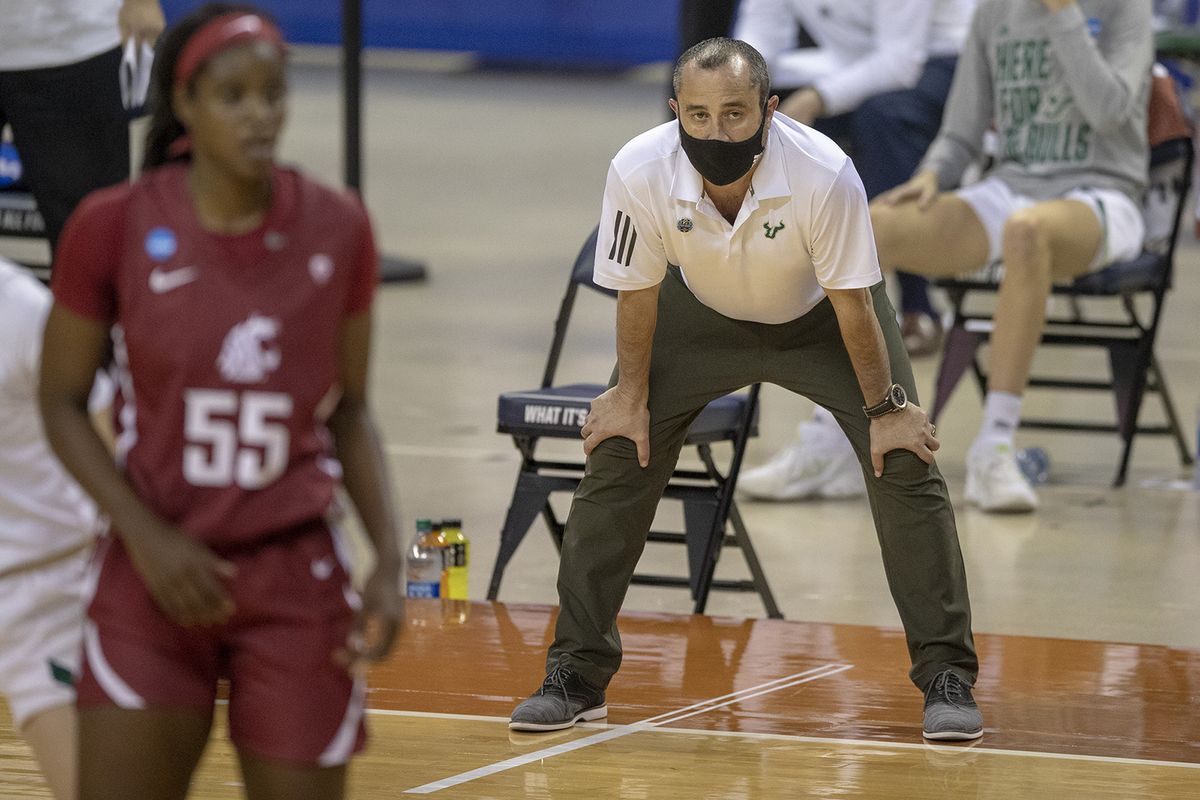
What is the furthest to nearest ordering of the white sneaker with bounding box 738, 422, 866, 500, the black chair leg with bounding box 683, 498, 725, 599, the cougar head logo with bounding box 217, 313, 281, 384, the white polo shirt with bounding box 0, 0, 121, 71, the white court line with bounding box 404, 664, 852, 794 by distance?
the white sneaker with bounding box 738, 422, 866, 500 < the white polo shirt with bounding box 0, 0, 121, 71 < the black chair leg with bounding box 683, 498, 725, 599 < the white court line with bounding box 404, 664, 852, 794 < the cougar head logo with bounding box 217, 313, 281, 384

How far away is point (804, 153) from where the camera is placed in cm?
379

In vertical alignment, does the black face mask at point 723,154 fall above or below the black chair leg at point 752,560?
above

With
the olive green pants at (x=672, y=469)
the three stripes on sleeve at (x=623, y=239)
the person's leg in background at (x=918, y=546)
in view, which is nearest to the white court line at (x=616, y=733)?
the olive green pants at (x=672, y=469)

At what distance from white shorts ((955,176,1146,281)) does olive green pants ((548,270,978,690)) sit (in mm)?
2302

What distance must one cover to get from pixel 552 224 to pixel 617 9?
993cm

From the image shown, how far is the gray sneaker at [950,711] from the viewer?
151 inches

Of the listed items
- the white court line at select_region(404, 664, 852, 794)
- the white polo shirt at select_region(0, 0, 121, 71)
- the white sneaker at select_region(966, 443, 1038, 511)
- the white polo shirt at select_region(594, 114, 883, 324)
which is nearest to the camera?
the white court line at select_region(404, 664, 852, 794)

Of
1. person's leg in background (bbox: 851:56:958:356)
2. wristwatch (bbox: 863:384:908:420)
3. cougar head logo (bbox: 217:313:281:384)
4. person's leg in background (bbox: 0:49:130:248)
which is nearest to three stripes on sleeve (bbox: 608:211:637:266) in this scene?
wristwatch (bbox: 863:384:908:420)

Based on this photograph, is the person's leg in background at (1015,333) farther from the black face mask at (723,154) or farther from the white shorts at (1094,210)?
the black face mask at (723,154)

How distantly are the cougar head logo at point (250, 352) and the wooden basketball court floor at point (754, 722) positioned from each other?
54.9 inches

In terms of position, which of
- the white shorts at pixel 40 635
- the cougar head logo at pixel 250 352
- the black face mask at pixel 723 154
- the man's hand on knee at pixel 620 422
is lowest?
the man's hand on knee at pixel 620 422

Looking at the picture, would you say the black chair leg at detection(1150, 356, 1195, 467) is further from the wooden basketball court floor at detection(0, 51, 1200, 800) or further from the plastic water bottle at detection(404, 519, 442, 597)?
the plastic water bottle at detection(404, 519, 442, 597)

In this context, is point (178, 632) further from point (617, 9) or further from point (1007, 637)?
point (617, 9)

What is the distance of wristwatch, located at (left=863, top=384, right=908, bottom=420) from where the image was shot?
3.82 metres
